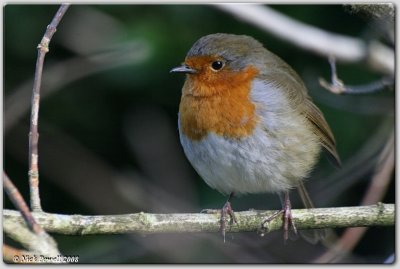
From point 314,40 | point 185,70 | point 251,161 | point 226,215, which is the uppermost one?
point 314,40

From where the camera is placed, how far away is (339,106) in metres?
3.73

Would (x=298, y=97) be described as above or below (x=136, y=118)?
below

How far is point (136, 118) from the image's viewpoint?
402 centimetres

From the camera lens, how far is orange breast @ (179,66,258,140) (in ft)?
9.70

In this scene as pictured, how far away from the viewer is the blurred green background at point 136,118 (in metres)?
3.59

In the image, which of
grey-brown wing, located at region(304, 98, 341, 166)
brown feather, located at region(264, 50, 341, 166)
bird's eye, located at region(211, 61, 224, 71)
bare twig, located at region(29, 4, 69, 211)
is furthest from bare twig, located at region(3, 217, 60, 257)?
grey-brown wing, located at region(304, 98, 341, 166)

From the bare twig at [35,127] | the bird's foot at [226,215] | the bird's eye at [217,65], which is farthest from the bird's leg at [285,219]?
the bare twig at [35,127]

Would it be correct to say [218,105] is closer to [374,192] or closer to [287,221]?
[287,221]

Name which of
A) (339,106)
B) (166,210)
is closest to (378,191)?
(339,106)

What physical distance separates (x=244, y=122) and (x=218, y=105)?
0.49 feet

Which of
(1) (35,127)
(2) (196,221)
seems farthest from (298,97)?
(1) (35,127)

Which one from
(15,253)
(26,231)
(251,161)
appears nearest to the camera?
(15,253)

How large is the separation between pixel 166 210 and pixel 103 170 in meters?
0.58

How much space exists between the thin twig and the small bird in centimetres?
98
